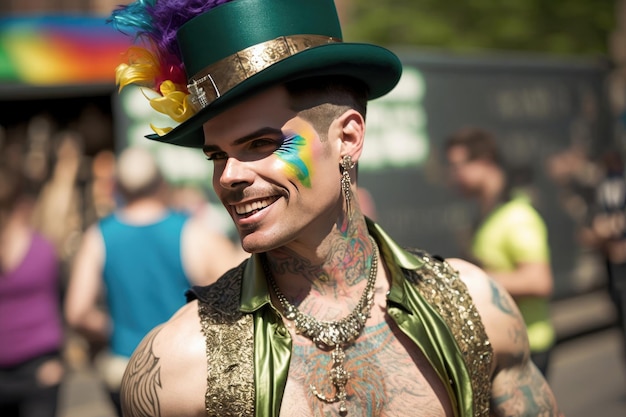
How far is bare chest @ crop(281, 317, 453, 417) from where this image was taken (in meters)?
2.44

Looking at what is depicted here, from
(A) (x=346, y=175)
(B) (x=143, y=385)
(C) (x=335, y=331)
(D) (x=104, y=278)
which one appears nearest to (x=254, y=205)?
(A) (x=346, y=175)

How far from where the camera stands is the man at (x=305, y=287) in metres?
2.37

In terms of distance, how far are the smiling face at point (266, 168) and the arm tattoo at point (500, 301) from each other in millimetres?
608

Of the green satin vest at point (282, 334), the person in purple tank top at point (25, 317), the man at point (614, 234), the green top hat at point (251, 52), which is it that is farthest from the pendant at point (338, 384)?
the man at point (614, 234)

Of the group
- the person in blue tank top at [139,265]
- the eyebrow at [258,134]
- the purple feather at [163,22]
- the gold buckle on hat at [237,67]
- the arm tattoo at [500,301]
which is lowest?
the arm tattoo at [500,301]

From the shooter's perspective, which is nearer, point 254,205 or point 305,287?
point 254,205

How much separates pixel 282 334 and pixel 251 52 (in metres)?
0.74

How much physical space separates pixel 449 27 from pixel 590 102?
32.0 feet

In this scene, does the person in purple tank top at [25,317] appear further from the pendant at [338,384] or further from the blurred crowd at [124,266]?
the pendant at [338,384]

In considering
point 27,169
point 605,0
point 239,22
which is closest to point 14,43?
point 27,169

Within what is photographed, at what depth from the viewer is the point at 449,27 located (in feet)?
73.6

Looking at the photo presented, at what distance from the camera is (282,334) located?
8.11 feet

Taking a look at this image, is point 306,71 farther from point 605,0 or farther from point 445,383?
point 605,0

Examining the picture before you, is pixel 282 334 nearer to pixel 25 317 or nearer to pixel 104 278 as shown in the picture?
Result: pixel 104 278
